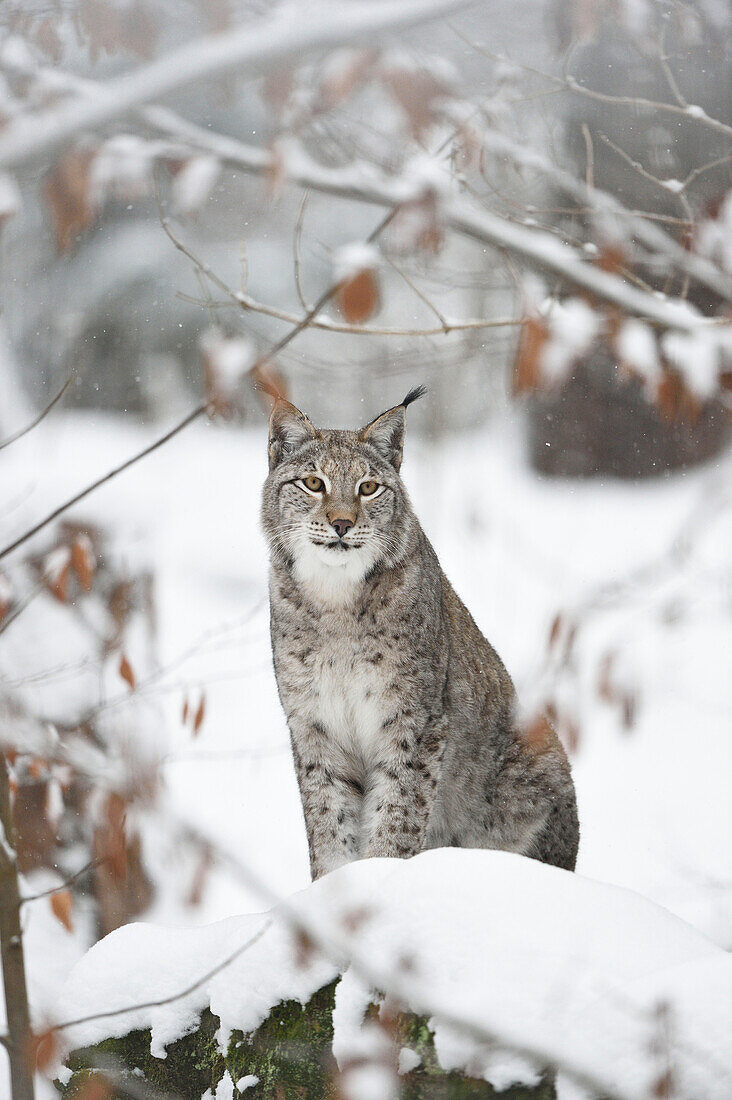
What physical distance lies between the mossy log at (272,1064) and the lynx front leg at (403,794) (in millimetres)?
822

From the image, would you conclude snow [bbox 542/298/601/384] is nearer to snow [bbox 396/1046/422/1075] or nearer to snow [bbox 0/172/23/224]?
snow [bbox 0/172/23/224]

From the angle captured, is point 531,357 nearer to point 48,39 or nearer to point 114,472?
point 114,472

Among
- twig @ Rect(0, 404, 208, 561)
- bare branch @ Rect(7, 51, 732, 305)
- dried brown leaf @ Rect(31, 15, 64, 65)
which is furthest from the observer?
dried brown leaf @ Rect(31, 15, 64, 65)

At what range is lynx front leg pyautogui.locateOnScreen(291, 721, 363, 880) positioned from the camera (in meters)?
3.31

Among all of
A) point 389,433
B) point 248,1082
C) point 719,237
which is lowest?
point 248,1082

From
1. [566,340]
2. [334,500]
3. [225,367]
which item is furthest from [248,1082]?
[566,340]

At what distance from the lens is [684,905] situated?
411 centimetres

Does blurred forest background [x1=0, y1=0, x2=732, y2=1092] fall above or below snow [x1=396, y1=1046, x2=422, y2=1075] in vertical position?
above

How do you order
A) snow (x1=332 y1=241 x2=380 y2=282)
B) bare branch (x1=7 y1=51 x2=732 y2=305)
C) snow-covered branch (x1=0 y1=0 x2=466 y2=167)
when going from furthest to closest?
bare branch (x1=7 y1=51 x2=732 y2=305), snow (x1=332 y1=241 x2=380 y2=282), snow-covered branch (x1=0 y1=0 x2=466 y2=167)

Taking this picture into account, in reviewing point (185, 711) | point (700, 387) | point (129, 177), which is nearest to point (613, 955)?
point (700, 387)

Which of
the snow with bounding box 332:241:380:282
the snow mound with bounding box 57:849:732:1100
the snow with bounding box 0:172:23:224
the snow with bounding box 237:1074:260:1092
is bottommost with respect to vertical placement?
the snow with bounding box 237:1074:260:1092

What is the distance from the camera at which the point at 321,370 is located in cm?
521

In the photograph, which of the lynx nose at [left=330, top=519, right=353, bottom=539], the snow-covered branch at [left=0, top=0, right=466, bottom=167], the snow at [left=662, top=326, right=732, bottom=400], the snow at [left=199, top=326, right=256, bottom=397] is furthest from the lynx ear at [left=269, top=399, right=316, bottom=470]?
the snow-covered branch at [left=0, top=0, right=466, bottom=167]

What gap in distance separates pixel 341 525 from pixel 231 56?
6.37 ft
